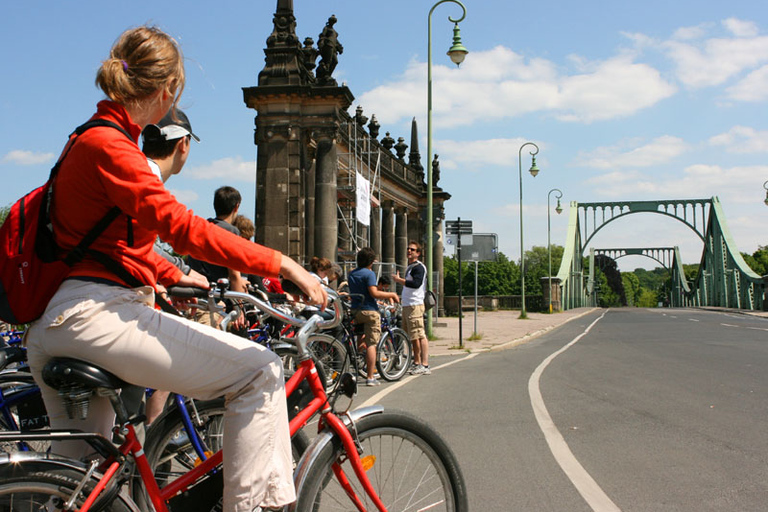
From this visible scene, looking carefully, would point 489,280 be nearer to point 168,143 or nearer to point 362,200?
point 362,200

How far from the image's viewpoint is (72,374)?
2.17 meters

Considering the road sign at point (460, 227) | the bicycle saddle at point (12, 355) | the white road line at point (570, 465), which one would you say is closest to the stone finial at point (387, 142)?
the road sign at point (460, 227)

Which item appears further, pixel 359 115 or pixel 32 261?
pixel 359 115

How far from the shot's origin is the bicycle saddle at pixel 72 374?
2170 mm

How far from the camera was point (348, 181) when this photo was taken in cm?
2556

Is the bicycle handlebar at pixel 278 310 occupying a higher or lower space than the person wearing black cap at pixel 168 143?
lower

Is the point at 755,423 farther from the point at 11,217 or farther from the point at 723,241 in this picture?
the point at 723,241

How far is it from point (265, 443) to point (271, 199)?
1870 centimetres

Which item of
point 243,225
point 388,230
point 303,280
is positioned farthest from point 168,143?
point 388,230

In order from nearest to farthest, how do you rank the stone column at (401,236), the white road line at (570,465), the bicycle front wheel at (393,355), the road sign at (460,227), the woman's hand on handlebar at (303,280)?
the woman's hand on handlebar at (303,280) < the white road line at (570,465) < the bicycle front wheel at (393,355) < the road sign at (460,227) < the stone column at (401,236)

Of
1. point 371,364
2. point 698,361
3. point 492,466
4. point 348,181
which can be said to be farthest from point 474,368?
point 348,181

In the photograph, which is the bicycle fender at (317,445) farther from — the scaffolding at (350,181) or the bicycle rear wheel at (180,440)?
the scaffolding at (350,181)

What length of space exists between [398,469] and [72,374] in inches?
51.1

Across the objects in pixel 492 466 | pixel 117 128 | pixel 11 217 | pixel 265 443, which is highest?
pixel 117 128
